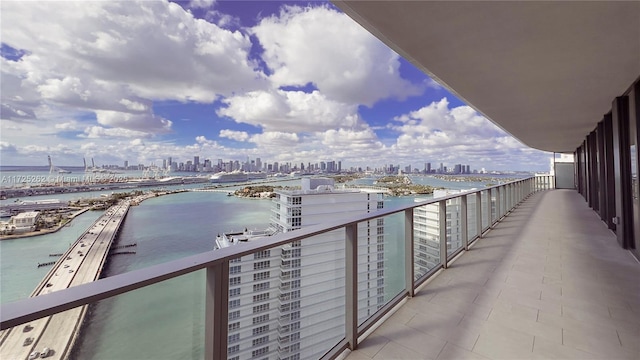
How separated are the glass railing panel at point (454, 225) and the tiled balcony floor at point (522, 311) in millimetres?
219

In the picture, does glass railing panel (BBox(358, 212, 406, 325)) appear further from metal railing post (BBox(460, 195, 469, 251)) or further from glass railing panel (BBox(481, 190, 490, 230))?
glass railing panel (BBox(481, 190, 490, 230))

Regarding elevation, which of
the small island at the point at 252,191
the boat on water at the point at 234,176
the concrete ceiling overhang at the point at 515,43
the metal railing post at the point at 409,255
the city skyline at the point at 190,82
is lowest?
the metal railing post at the point at 409,255

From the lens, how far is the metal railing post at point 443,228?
379cm

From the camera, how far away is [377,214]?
7.90 ft

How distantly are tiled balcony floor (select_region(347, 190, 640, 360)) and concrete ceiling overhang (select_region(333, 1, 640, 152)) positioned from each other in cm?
283

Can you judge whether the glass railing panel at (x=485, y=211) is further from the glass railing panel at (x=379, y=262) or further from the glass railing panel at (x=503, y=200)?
the glass railing panel at (x=379, y=262)

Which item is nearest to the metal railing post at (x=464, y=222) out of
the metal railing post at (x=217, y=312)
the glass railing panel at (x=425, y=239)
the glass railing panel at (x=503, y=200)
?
the glass railing panel at (x=425, y=239)

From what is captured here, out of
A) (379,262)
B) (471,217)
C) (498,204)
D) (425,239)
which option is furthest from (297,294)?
(498,204)

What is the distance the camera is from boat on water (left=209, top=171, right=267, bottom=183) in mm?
16844

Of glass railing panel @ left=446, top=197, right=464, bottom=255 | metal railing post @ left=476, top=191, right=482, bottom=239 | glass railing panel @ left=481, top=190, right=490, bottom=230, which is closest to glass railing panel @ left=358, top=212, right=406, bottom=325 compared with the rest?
glass railing panel @ left=446, top=197, right=464, bottom=255

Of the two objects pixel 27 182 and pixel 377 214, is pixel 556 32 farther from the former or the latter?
pixel 27 182

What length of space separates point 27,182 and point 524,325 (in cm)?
1414

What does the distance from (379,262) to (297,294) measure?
1003 millimetres

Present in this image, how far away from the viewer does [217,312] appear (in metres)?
1.23
